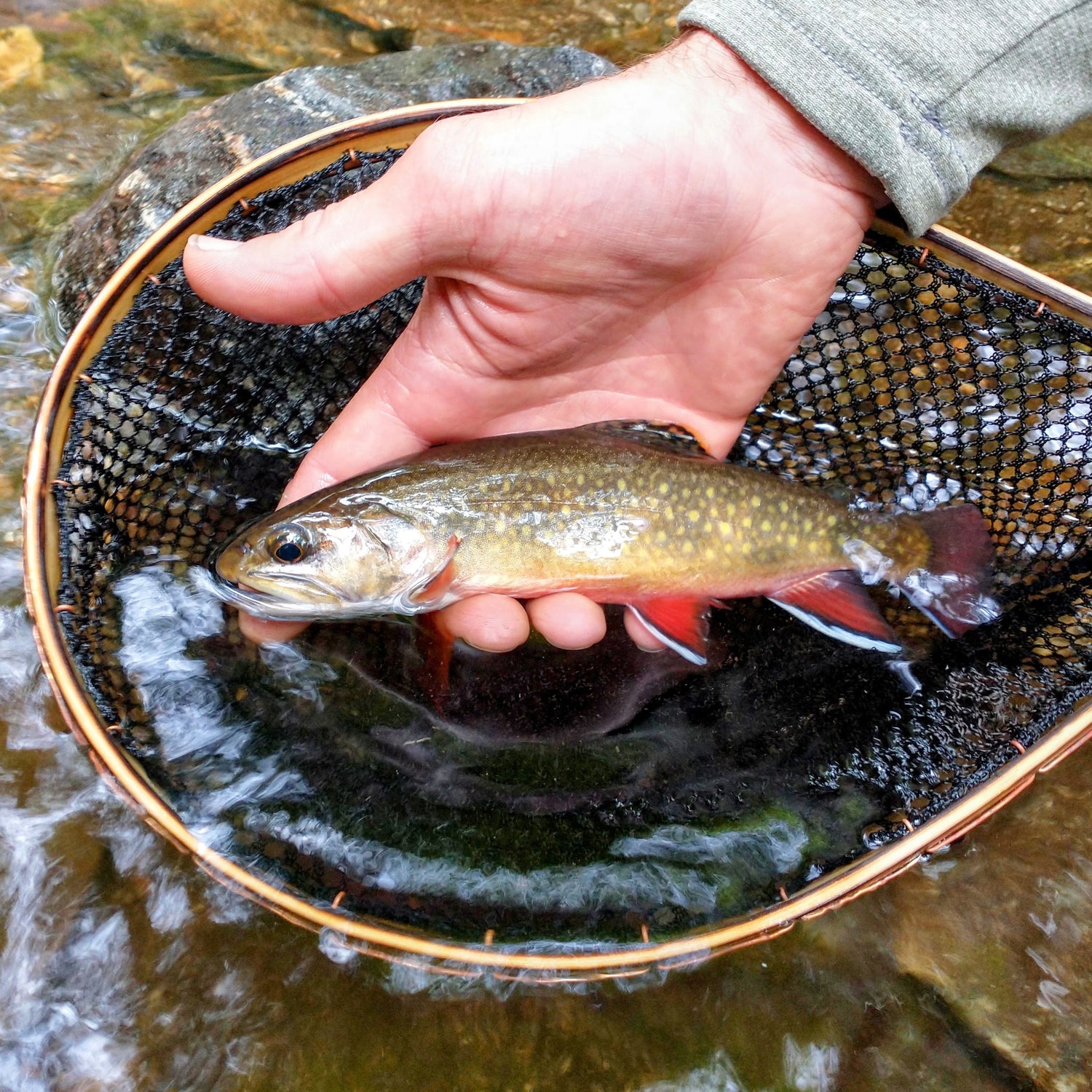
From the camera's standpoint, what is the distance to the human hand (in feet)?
7.55

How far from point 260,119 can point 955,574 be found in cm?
342

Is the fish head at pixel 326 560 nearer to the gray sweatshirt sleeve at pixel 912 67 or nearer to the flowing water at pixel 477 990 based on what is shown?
the flowing water at pixel 477 990

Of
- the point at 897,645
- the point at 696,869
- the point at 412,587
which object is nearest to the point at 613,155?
the point at 412,587

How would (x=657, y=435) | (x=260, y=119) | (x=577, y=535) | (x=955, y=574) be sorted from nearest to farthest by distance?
(x=577, y=535) < (x=657, y=435) < (x=955, y=574) < (x=260, y=119)

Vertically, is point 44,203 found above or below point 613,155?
below

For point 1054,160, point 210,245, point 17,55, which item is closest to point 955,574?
point 210,245

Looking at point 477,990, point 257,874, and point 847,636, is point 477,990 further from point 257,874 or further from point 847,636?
point 847,636

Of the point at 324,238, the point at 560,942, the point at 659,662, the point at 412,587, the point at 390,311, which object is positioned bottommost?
the point at 560,942

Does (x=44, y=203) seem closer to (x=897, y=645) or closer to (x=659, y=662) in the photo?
(x=659, y=662)

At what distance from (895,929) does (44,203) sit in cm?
478

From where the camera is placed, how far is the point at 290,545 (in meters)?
2.56

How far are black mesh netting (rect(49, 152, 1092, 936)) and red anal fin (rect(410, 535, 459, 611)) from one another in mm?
374

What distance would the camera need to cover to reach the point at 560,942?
246 centimetres

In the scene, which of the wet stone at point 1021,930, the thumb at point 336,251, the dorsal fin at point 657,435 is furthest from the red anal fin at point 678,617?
the thumb at point 336,251
